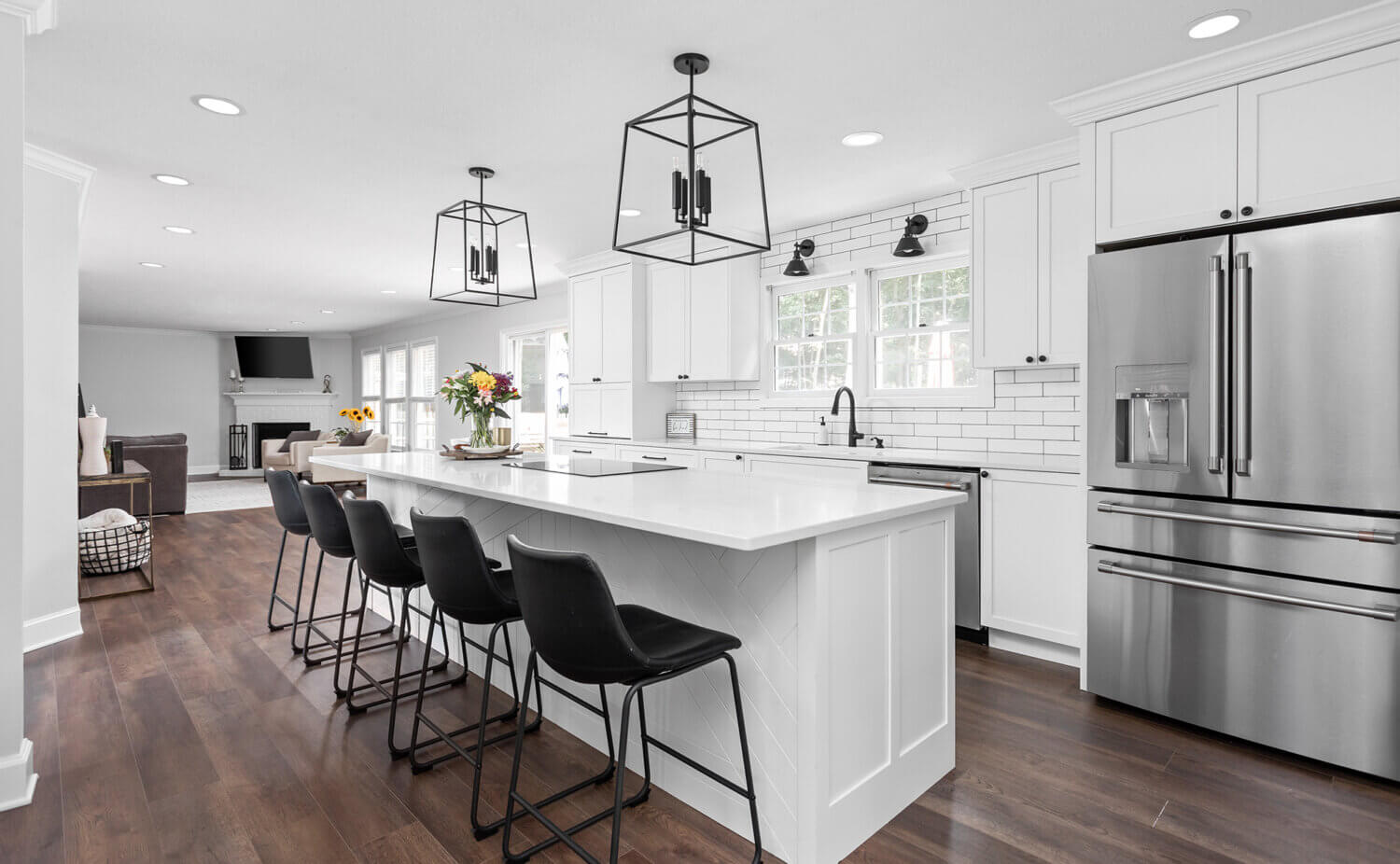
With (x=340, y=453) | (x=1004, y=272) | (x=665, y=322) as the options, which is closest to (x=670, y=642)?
(x=1004, y=272)

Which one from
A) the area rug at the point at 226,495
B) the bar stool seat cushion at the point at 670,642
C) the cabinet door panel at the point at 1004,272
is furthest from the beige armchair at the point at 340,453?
the bar stool seat cushion at the point at 670,642

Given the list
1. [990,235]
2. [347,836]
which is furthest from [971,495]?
[347,836]

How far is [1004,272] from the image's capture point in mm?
3740

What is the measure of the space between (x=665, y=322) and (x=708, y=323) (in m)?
0.45

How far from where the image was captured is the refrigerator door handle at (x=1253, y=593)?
2.26 meters

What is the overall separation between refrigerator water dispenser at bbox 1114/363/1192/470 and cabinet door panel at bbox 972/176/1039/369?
97cm

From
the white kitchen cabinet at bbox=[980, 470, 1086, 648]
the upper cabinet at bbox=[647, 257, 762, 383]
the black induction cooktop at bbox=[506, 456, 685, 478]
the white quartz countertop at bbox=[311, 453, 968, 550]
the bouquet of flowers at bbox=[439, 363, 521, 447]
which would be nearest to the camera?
the white quartz countertop at bbox=[311, 453, 968, 550]

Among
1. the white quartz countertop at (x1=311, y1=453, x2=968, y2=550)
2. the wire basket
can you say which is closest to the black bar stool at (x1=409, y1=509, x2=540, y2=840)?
the white quartz countertop at (x1=311, y1=453, x2=968, y2=550)

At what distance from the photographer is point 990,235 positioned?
378 centimetres

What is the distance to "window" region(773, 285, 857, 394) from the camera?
16.0 feet

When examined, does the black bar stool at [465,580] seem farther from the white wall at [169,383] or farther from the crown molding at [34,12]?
the white wall at [169,383]

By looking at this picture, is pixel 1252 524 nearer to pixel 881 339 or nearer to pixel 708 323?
pixel 881 339

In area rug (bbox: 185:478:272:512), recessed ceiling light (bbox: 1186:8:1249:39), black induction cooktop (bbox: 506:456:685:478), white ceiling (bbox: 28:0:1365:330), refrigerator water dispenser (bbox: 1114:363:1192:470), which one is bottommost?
area rug (bbox: 185:478:272:512)

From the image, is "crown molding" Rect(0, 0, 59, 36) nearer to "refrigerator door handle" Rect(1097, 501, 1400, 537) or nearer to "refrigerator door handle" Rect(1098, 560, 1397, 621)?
"refrigerator door handle" Rect(1097, 501, 1400, 537)
